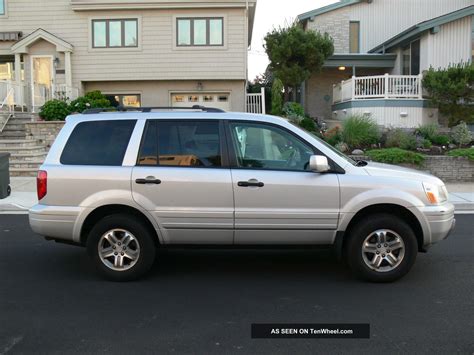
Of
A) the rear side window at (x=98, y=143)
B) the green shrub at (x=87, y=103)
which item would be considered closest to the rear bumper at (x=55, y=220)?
the rear side window at (x=98, y=143)

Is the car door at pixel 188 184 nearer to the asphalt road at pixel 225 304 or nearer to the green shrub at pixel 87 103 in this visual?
the asphalt road at pixel 225 304

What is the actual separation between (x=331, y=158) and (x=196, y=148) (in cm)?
147

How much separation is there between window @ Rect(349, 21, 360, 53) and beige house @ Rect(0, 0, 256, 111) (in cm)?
676

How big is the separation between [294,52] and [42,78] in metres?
10.7

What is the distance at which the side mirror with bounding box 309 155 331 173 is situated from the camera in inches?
214

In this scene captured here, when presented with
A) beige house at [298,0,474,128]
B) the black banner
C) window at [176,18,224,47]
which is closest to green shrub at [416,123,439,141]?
beige house at [298,0,474,128]

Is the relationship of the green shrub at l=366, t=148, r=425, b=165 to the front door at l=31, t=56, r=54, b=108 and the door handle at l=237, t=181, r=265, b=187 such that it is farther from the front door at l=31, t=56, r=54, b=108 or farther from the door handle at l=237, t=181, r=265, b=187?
the front door at l=31, t=56, r=54, b=108

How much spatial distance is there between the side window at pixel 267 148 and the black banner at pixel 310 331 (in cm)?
182

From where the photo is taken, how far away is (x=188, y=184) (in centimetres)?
562

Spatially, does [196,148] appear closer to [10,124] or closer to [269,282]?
[269,282]

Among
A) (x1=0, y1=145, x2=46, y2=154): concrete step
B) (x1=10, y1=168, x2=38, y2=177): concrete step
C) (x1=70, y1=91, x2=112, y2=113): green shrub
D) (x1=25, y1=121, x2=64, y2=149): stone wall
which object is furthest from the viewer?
(x1=70, y1=91, x2=112, y2=113): green shrub

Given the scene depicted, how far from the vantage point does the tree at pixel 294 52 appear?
20.7 meters

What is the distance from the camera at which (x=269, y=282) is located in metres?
5.82

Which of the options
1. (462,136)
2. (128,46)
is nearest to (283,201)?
(462,136)
